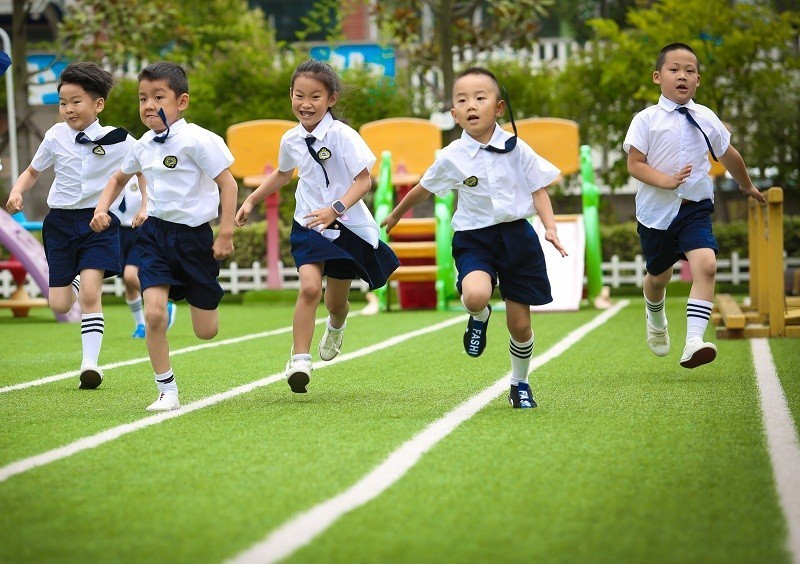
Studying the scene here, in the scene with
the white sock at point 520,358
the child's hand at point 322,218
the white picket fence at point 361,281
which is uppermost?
the child's hand at point 322,218

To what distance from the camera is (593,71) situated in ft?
75.5

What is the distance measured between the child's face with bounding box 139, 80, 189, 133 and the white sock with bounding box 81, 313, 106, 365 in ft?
5.34

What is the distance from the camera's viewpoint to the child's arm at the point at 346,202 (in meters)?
7.16

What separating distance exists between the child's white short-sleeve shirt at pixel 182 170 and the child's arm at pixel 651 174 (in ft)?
8.44

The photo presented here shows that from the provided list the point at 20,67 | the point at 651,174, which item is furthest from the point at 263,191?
the point at 20,67

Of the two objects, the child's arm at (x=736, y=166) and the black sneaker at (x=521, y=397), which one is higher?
the child's arm at (x=736, y=166)

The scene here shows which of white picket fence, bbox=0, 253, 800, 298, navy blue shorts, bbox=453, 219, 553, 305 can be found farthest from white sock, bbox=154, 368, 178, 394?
white picket fence, bbox=0, 253, 800, 298

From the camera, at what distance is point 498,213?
22.4 feet

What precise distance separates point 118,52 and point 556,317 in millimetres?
11953

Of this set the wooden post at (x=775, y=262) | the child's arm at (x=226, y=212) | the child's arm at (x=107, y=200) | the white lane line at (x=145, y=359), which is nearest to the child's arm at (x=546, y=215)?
the child's arm at (x=226, y=212)

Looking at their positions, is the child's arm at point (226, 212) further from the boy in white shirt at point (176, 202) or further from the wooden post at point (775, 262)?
the wooden post at point (775, 262)

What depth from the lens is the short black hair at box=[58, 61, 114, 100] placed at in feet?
26.6

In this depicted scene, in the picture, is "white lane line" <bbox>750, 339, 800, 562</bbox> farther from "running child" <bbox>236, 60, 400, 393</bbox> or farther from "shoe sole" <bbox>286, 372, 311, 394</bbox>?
"shoe sole" <bbox>286, 372, 311, 394</bbox>

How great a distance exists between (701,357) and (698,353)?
0.14 feet
